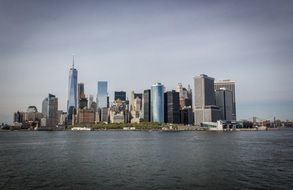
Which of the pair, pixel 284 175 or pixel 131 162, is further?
pixel 131 162

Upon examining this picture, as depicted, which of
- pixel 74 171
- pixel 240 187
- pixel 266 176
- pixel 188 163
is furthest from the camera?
pixel 188 163

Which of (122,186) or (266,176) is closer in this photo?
(122,186)

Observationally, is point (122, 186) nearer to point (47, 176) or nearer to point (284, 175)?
point (47, 176)

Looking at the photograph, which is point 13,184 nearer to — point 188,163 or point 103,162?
point 103,162

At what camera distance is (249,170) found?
62.7 meters

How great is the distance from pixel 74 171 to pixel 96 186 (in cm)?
1440

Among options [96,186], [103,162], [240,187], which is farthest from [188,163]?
[96,186]

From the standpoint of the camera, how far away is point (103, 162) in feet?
244

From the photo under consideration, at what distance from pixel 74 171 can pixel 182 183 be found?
22.2 m

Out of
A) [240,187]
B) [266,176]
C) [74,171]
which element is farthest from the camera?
[74,171]

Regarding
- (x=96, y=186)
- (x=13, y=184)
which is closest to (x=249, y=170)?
(x=96, y=186)

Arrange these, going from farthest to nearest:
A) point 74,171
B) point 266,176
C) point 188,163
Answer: point 188,163, point 74,171, point 266,176

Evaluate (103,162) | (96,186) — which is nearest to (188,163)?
(103,162)

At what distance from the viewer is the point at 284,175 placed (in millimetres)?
56938
